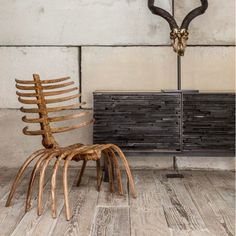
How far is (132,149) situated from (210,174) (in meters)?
0.85

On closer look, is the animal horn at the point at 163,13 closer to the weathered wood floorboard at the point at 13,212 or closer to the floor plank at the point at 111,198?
the floor plank at the point at 111,198

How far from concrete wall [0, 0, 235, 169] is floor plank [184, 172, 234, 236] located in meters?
1.03

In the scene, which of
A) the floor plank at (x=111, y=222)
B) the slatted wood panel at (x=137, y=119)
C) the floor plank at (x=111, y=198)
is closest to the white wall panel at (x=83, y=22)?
the slatted wood panel at (x=137, y=119)

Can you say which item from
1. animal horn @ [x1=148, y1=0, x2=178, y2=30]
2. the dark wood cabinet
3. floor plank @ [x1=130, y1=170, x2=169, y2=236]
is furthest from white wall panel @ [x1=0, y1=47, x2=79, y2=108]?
floor plank @ [x1=130, y1=170, x2=169, y2=236]

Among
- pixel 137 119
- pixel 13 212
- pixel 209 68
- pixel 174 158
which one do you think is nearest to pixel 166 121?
pixel 137 119

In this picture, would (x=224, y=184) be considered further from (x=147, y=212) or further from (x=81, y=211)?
(x=81, y=211)

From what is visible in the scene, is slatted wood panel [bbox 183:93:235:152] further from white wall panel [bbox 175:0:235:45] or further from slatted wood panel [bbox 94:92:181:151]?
white wall panel [bbox 175:0:235:45]

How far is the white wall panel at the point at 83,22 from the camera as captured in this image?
436 cm

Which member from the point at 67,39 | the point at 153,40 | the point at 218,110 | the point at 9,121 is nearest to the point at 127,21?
the point at 153,40

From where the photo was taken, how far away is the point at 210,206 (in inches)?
121

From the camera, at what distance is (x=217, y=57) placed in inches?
171

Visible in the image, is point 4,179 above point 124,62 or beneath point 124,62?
beneath

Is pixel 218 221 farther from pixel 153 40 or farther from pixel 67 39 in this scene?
pixel 67 39

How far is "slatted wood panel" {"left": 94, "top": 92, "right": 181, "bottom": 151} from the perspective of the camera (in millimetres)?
3883
